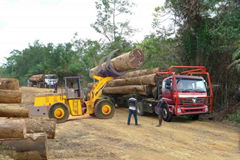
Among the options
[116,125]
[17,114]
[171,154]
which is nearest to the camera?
[17,114]

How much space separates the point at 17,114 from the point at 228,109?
11158 millimetres

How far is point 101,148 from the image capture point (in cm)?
734

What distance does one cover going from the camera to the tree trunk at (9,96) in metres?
6.40

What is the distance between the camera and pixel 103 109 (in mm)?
12945

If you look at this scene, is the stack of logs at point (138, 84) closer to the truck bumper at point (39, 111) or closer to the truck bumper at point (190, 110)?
the truck bumper at point (190, 110)

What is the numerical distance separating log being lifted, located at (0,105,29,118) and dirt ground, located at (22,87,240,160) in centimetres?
131

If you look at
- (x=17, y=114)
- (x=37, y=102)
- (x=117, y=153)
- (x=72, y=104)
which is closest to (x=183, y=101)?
(x=72, y=104)

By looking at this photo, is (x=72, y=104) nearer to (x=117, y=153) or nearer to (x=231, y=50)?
(x=117, y=153)

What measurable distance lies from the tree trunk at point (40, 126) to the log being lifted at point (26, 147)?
1085mm

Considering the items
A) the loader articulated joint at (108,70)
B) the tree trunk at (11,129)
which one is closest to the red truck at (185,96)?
the loader articulated joint at (108,70)

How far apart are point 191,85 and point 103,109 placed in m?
4.60

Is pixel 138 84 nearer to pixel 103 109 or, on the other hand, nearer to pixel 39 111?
pixel 103 109

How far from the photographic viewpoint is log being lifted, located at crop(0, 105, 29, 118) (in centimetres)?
576

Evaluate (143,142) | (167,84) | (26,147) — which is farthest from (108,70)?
(26,147)
